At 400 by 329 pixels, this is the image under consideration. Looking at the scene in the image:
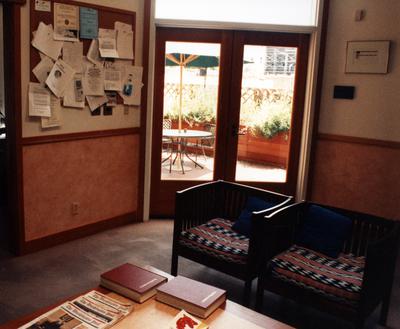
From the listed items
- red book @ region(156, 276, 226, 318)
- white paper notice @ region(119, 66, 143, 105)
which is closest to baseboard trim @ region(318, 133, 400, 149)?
white paper notice @ region(119, 66, 143, 105)

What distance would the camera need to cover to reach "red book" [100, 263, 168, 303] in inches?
75.2

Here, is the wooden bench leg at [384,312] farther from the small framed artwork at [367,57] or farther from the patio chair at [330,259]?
the small framed artwork at [367,57]

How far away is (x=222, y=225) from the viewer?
3164 millimetres

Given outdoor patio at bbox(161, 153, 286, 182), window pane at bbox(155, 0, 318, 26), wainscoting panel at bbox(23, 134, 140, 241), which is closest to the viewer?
wainscoting panel at bbox(23, 134, 140, 241)

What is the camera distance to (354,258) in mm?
2740

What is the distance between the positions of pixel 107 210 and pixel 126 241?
402mm

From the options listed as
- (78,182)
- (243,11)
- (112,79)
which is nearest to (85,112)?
(112,79)

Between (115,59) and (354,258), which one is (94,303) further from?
(115,59)

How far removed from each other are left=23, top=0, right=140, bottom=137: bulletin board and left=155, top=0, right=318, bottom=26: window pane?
0.40 m

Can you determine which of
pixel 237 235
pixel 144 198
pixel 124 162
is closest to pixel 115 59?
pixel 124 162

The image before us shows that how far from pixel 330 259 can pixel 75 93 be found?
2.33 meters

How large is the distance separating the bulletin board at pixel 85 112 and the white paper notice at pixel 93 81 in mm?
134

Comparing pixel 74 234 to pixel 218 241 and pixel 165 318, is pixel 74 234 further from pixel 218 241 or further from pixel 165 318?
pixel 165 318

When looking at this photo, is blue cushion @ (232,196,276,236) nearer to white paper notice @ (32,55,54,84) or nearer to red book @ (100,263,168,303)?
red book @ (100,263,168,303)
